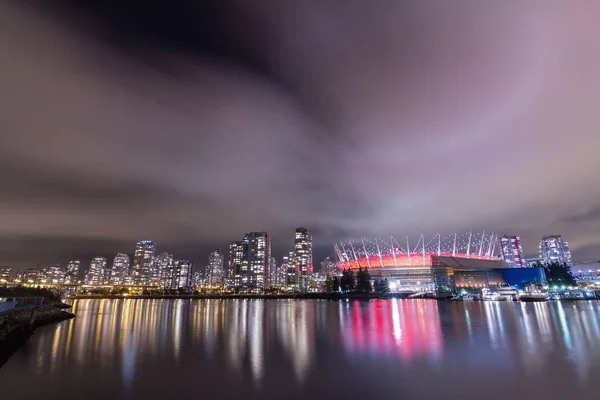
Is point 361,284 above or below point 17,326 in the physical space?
above

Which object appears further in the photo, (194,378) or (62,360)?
(62,360)

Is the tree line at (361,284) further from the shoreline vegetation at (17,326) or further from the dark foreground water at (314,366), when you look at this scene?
the dark foreground water at (314,366)

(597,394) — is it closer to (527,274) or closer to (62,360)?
(62,360)

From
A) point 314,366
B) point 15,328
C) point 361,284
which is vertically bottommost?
point 314,366

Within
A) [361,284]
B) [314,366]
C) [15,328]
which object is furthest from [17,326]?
[361,284]

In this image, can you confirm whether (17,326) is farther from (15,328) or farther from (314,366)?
(314,366)

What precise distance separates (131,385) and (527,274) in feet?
602

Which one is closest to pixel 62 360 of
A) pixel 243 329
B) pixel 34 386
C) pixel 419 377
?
pixel 34 386

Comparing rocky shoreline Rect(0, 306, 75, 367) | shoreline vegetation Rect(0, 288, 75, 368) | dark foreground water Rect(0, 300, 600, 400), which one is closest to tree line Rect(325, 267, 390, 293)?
shoreline vegetation Rect(0, 288, 75, 368)

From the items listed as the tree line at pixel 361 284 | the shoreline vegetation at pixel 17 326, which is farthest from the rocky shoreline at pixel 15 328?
the tree line at pixel 361 284

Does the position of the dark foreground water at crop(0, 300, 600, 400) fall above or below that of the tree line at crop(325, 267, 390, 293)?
below

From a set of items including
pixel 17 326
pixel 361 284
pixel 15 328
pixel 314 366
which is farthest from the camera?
pixel 361 284

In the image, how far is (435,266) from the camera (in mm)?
161125

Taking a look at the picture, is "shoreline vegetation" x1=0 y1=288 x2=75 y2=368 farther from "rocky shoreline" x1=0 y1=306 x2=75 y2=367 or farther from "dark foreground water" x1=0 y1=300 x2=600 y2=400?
"dark foreground water" x1=0 y1=300 x2=600 y2=400
